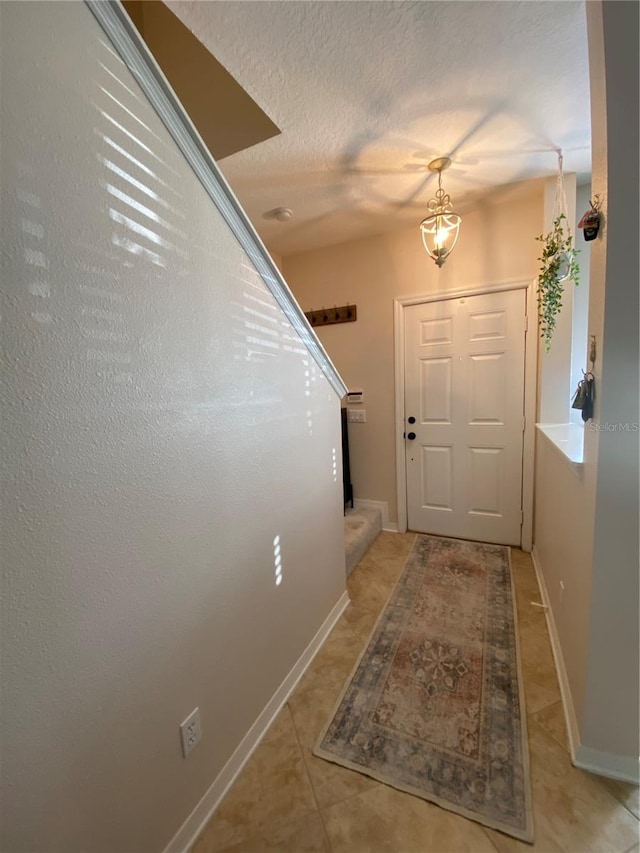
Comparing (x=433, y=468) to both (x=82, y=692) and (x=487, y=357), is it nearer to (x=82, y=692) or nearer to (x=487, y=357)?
(x=487, y=357)

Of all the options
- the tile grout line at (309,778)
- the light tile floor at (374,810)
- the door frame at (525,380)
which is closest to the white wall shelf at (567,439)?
the door frame at (525,380)

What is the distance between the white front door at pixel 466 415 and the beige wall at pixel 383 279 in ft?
0.54

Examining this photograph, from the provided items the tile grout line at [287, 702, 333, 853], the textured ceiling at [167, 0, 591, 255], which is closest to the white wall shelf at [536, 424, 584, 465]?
the tile grout line at [287, 702, 333, 853]

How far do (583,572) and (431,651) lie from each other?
86cm

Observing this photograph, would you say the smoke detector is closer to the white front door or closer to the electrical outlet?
the white front door

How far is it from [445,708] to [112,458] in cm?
160

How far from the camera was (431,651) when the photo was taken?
5.57 ft

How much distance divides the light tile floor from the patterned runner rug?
0.04 meters

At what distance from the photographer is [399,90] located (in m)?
1.49

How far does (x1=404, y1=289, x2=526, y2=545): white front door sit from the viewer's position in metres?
2.60

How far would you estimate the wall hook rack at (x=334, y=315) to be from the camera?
307cm

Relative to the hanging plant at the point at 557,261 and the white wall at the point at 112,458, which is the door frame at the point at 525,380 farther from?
the white wall at the point at 112,458

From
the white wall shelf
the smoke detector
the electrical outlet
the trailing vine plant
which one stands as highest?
the smoke detector

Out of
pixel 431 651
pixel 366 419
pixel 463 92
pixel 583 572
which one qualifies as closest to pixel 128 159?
pixel 463 92
